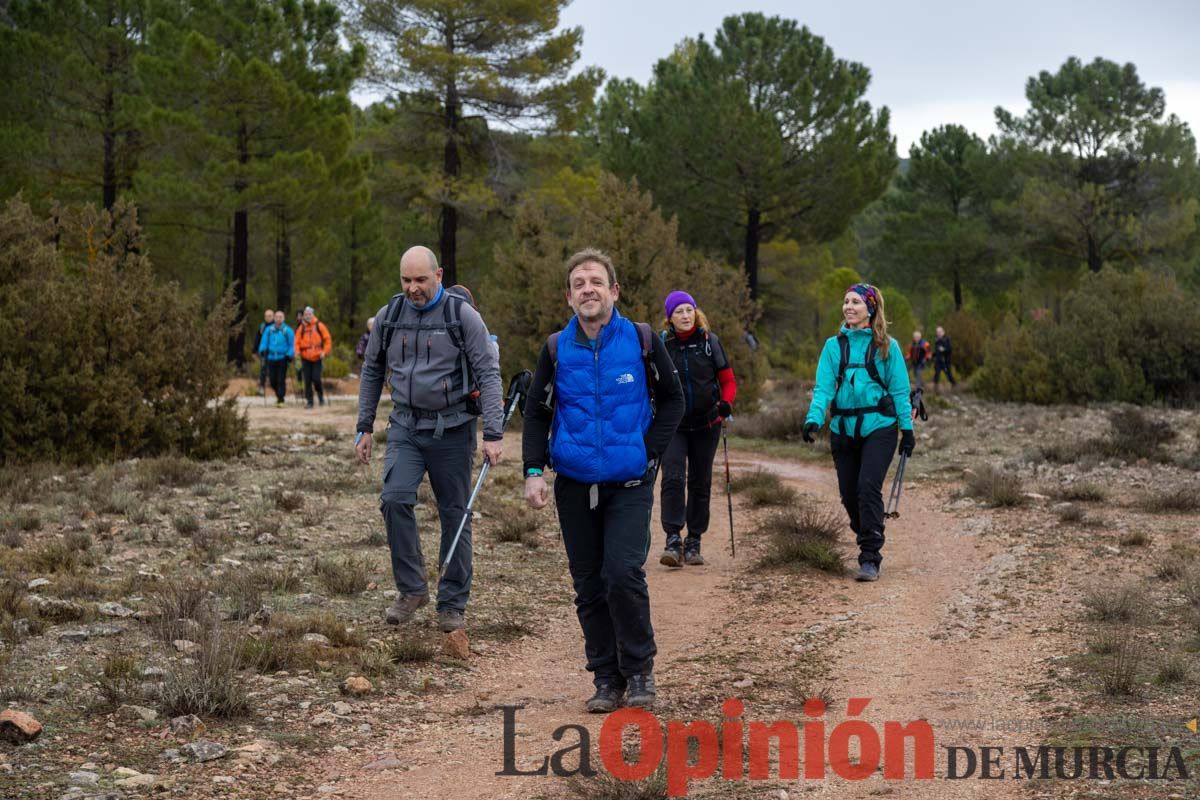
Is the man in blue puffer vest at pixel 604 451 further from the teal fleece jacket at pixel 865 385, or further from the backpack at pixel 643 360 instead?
the teal fleece jacket at pixel 865 385

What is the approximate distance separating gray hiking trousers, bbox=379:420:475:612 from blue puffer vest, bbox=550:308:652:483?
167 centimetres

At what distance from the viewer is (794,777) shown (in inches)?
198

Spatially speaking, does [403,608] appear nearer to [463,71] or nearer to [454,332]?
[454,332]

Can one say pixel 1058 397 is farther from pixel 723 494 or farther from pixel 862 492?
pixel 862 492

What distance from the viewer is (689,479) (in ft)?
34.0

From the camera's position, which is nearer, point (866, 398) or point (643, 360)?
point (643, 360)

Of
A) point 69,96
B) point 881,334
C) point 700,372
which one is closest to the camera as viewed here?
point 881,334

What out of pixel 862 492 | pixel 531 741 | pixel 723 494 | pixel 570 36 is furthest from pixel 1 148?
pixel 531 741

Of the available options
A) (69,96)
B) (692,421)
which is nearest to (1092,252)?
(69,96)

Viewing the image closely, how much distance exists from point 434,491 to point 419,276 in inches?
49.3

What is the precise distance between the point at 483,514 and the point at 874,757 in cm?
739

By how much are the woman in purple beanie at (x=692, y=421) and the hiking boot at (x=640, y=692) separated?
3846mm

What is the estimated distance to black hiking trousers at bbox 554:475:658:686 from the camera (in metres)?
5.98

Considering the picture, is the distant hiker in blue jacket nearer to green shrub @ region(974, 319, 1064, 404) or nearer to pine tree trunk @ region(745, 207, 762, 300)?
green shrub @ region(974, 319, 1064, 404)
